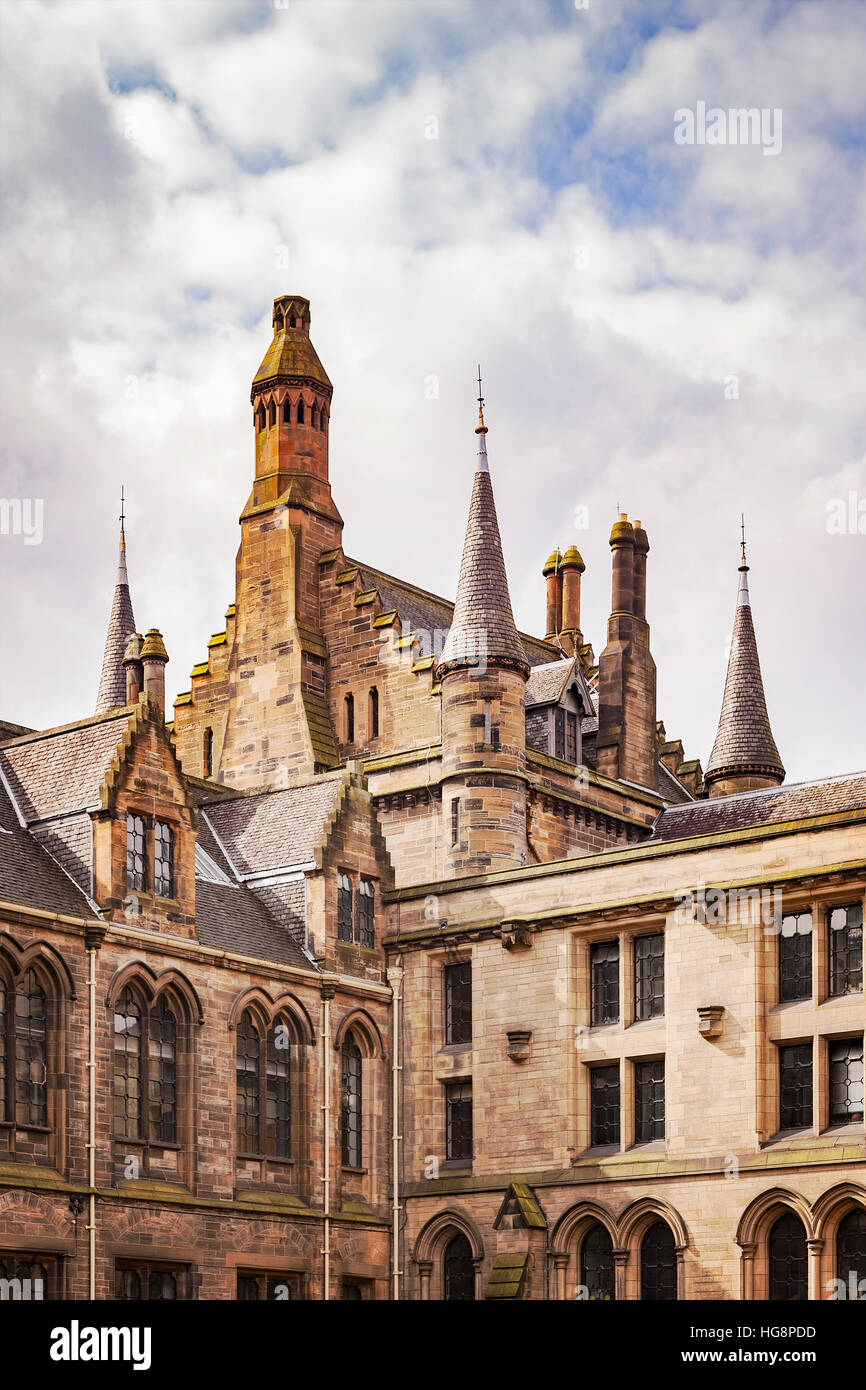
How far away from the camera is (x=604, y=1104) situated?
4691 centimetres

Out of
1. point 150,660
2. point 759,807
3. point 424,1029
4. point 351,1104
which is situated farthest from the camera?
point 150,660

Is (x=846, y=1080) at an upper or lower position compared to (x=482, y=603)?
lower

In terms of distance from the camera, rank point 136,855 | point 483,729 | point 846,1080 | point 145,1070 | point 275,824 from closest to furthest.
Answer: point 846,1080 → point 145,1070 → point 136,855 → point 275,824 → point 483,729

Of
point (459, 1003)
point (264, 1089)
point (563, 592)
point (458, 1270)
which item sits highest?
point (563, 592)

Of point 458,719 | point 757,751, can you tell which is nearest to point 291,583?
point 458,719

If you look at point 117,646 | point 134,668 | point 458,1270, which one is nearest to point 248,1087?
point 458,1270

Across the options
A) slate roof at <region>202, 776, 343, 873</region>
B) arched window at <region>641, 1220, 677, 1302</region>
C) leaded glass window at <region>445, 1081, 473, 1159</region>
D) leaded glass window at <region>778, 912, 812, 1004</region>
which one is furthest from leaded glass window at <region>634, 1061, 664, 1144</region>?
slate roof at <region>202, 776, 343, 873</region>

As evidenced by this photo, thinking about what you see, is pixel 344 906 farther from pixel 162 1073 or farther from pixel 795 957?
pixel 795 957

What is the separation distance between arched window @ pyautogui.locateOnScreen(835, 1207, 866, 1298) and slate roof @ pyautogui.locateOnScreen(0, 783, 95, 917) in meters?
15.5

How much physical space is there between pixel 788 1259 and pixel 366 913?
12484 millimetres

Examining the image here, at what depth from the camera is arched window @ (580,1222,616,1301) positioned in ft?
150

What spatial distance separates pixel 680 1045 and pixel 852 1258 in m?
5.47

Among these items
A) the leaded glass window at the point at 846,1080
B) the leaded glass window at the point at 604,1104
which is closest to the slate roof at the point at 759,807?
the leaded glass window at the point at 604,1104

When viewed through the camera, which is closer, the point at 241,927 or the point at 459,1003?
the point at 241,927
